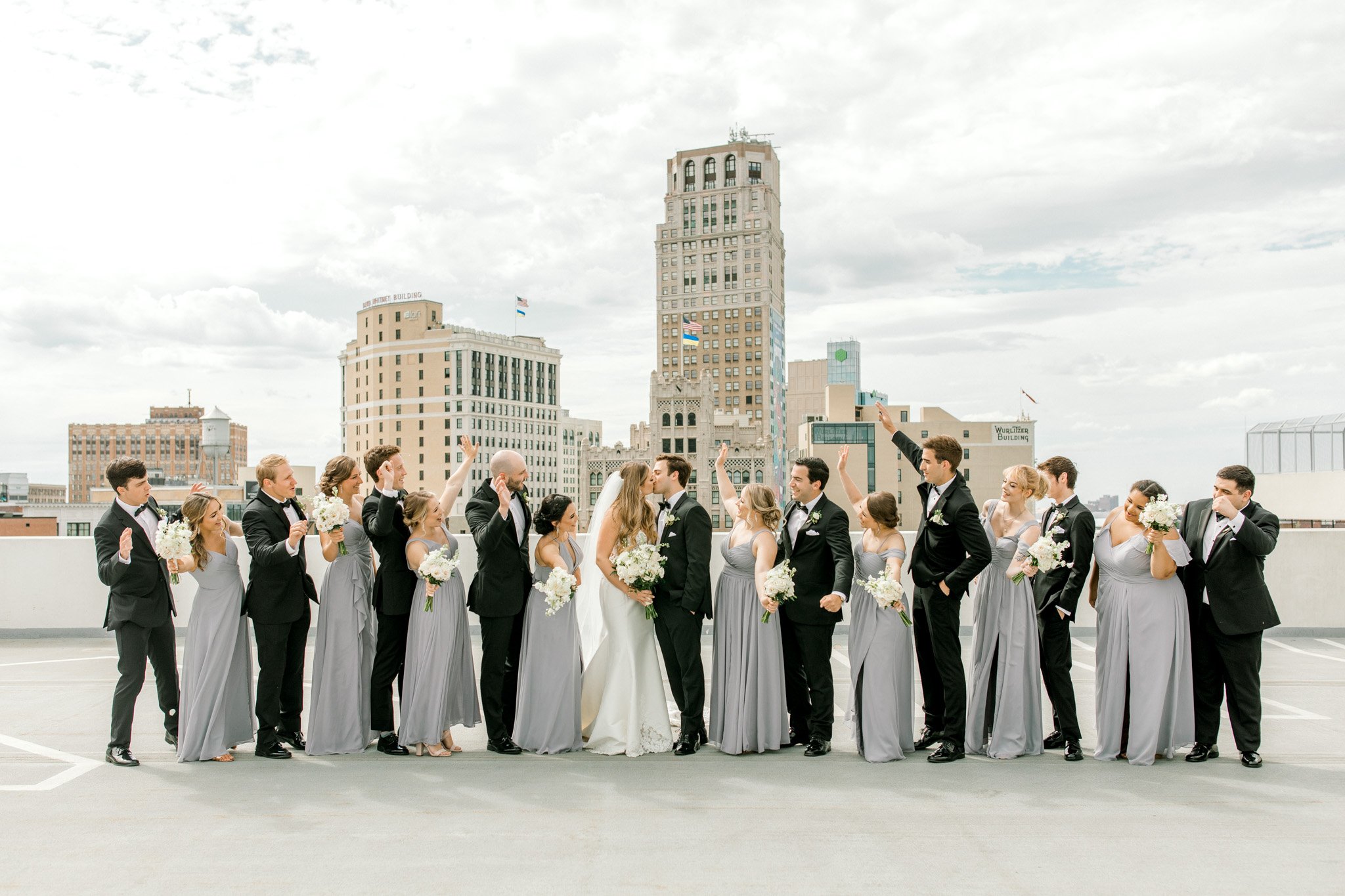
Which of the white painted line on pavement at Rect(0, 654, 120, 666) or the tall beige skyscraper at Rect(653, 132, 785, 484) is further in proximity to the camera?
the tall beige skyscraper at Rect(653, 132, 785, 484)

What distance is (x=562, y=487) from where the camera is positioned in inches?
7141

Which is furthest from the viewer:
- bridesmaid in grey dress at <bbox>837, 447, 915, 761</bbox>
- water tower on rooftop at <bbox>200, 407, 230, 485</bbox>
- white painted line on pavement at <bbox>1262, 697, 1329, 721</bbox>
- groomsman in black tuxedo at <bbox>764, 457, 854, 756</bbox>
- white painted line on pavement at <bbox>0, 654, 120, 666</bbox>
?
water tower on rooftop at <bbox>200, 407, 230, 485</bbox>

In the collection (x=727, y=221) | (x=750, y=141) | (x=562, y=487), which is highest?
(x=750, y=141)

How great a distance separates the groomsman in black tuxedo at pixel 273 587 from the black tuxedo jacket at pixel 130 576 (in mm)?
544

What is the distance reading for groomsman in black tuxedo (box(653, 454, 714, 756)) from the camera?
20.3ft

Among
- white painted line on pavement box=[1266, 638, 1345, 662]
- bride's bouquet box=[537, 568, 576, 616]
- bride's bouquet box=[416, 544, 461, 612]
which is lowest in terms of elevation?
white painted line on pavement box=[1266, 638, 1345, 662]

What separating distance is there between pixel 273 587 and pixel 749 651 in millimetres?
3070

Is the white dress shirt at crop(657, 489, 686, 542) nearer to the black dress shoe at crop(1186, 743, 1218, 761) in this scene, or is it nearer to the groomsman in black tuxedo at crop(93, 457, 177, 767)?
the groomsman in black tuxedo at crop(93, 457, 177, 767)

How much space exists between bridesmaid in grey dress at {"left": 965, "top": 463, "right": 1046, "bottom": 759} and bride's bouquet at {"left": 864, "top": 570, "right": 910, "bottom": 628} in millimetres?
639

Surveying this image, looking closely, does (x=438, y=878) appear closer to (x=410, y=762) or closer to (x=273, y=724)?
(x=410, y=762)

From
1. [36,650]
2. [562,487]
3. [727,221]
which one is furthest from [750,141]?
[36,650]

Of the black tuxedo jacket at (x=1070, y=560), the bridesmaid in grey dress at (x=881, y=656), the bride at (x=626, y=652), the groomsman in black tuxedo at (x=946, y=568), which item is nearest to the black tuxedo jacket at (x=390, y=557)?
the bride at (x=626, y=652)

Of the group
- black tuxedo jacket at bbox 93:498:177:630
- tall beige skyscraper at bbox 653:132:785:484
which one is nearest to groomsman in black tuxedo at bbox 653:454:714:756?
black tuxedo jacket at bbox 93:498:177:630

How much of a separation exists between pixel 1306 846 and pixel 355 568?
5.47 meters
